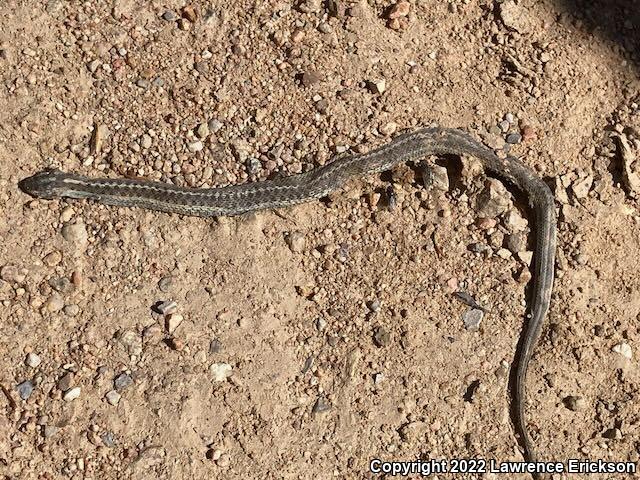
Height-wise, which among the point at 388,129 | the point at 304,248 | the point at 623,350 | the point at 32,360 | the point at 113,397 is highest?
the point at 388,129

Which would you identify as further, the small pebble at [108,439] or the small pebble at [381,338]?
the small pebble at [381,338]

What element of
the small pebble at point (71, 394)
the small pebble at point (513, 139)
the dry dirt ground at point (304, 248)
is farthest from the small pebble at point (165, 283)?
the small pebble at point (513, 139)

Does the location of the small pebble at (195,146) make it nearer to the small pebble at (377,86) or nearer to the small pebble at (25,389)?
the small pebble at (377,86)

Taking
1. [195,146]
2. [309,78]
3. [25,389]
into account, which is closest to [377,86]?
[309,78]

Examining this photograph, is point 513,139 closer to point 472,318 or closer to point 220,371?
point 472,318

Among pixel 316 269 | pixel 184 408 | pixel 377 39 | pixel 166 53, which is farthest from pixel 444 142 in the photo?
pixel 184 408

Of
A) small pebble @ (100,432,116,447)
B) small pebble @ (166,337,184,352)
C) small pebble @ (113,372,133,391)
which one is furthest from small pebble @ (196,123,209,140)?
small pebble @ (100,432,116,447)
